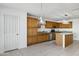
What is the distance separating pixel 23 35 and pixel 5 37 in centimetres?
127

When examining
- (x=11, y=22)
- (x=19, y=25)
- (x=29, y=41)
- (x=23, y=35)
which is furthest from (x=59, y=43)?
(x=11, y=22)

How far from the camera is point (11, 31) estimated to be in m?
6.05

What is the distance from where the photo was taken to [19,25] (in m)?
6.46

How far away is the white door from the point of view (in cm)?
579

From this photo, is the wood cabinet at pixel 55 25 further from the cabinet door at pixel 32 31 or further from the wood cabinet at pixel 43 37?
the cabinet door at pixel 32 31

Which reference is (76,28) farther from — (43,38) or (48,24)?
(43,38)

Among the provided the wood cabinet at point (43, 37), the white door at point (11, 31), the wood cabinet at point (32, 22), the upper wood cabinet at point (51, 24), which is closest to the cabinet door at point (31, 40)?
the wood cabinet at point (43, 37)

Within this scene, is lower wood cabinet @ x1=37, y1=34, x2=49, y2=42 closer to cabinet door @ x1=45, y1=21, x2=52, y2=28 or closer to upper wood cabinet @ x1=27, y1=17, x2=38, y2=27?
upper wood cabinet @ x1=27, y1=17, x2=38, y2=27

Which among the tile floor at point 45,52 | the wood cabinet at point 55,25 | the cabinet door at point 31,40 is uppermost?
the wood cabinet at point 55,25

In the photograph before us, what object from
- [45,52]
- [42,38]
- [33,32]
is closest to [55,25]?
[42,38]

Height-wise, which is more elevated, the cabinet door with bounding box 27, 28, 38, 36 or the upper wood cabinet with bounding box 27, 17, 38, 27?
the upper wood cabinet with bounding box 27, 17, 38, 27

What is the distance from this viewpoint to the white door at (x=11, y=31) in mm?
5785

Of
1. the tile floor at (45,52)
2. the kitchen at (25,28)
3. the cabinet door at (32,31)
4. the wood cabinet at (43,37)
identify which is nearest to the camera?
the tile floor at (45,52)

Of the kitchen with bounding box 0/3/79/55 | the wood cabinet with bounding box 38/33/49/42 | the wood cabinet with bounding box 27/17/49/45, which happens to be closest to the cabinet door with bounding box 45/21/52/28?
the wood cabinet with bounding box 38/33/49/42
